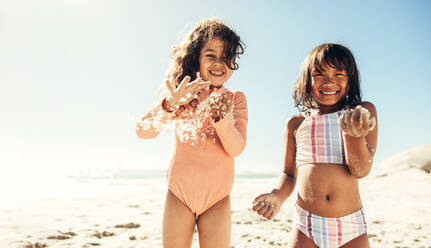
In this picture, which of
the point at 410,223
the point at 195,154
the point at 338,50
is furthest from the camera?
the point at 410,223

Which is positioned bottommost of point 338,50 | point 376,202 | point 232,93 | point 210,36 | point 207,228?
point 376,202

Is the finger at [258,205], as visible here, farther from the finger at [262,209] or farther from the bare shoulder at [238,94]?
the bare shoulder at [238,94]

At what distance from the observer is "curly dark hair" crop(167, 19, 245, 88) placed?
2.57 m

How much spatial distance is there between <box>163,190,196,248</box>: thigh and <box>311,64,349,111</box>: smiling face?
1.25 m

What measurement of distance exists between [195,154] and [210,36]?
0.98 meters

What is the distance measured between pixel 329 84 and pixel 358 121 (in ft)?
2.52

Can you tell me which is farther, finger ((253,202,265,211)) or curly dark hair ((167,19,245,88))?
curly dark hair ((167,19,245,88))

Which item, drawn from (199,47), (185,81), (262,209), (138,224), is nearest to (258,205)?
(262,209)

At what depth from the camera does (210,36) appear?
2582mm

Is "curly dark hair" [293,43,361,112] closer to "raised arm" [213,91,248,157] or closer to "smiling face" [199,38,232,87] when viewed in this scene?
"raised arm" [213,91,248,157]

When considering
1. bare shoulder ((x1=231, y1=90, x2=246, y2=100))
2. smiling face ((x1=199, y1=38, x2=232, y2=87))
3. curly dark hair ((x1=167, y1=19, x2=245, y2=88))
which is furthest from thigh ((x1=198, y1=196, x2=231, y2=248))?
curly dark hair ((x1=167, y1=19, x2=245, y2=88))

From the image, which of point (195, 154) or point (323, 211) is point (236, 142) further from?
point (323, 211)

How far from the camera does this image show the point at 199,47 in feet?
8.67

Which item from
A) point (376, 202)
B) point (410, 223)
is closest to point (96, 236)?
point (410, 223)
